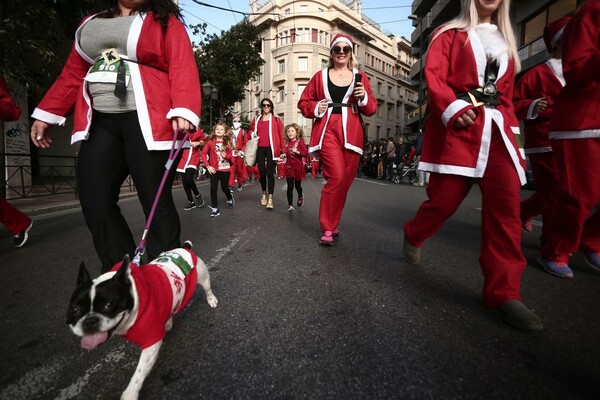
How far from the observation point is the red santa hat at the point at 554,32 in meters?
2.61

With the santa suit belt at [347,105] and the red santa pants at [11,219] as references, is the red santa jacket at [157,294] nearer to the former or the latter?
the santa suit belt at [347,105]

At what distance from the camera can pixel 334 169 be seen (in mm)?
3520

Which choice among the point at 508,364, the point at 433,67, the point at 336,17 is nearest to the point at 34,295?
the point at 508,364

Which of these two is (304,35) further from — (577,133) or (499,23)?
(577,133)

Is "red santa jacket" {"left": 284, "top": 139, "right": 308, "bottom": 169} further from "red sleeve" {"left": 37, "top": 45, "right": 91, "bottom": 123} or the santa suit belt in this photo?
"red sleeve" {"left": 37, "top": 45, "right": 91, "bottom": 123}

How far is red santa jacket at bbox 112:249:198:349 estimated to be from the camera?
125cm

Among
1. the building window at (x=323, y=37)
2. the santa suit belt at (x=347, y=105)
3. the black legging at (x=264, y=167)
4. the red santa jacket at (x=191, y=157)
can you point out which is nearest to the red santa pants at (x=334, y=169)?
the santa suit belt at (x=347, y=105)

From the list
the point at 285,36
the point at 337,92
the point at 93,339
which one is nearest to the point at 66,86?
the point at 93,339

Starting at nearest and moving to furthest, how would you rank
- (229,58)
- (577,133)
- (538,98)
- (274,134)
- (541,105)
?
(577,133) < (541,105) < (538,98) < (274,134) < (229,58)

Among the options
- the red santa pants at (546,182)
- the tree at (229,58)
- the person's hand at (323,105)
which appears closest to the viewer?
the red santa pants at (546,182)

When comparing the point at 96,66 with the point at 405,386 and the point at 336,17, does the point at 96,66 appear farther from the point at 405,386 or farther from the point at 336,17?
the point at 336,17

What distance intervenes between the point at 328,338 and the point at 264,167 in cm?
566

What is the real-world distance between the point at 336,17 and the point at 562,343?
4583 cm

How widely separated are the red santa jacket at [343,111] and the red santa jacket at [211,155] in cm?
322
